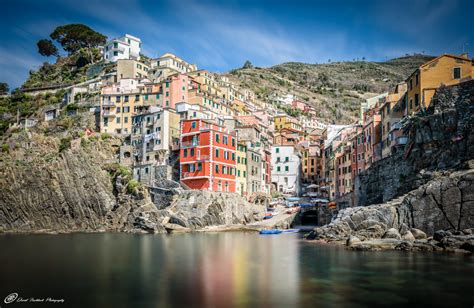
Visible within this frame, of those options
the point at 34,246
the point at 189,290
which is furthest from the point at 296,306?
the point at 34,246

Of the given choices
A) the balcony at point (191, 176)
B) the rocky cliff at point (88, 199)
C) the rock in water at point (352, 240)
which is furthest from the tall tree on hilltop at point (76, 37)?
the rock in water at point (352, 240)

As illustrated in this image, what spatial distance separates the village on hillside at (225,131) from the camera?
209ft

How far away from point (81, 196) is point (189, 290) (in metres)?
54.2

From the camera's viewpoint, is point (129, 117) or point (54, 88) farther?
point (54, 88)

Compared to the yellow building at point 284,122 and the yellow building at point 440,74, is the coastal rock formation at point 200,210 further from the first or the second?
the yellow building at point 284,122

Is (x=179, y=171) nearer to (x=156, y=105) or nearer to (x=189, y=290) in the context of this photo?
(x=156, y=105)

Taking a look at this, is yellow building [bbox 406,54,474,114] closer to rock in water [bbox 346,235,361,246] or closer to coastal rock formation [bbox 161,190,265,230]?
rock in water [bbox 346,235,361,246]

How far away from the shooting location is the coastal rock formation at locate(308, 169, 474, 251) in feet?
140

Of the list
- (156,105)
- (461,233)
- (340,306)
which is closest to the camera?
(340,306)

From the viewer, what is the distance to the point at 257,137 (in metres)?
89.8

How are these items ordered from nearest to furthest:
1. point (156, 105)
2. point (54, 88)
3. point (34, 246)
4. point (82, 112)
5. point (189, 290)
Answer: point (189, 290), point (34, 246), point (156, 105), point (82, 112), point (54, 88)

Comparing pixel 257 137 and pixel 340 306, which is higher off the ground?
pixel 257 137

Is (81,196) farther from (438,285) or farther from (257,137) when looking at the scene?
(438,285)

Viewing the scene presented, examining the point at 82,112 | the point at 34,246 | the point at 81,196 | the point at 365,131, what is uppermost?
the point at 82,112
